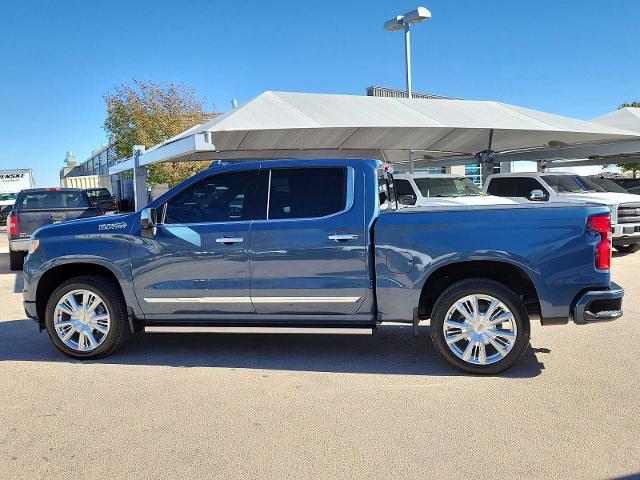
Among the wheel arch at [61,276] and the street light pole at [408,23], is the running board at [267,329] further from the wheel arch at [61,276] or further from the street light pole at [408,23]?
the street light pole at [408,23]

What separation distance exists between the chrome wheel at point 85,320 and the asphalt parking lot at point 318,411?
20 centimetres

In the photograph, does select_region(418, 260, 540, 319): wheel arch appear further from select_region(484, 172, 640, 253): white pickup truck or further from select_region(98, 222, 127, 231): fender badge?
select_region(484, 172, 640, 253): white pickup truck

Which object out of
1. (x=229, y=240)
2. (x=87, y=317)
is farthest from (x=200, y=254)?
(x=87, y=317)

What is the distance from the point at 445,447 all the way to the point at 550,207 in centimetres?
225

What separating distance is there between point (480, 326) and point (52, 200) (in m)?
10.1

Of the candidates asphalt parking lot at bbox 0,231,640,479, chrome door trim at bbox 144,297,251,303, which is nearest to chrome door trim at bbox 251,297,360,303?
chrome door trim at bbox 144,297,251,303

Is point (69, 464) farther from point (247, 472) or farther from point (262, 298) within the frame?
point (262, 298)

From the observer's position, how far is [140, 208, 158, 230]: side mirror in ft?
17.5

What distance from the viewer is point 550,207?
482cm

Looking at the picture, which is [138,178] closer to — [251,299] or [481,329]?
[251,299]

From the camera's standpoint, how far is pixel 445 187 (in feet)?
42.1

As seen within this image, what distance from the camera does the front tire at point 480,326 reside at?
4809 mm

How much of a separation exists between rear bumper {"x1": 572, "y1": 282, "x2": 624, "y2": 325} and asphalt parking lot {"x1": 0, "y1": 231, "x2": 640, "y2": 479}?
1.63ft

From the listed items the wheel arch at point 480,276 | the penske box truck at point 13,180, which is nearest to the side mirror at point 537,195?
the wheel arch at point 480,276
